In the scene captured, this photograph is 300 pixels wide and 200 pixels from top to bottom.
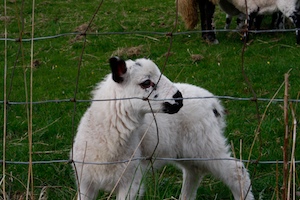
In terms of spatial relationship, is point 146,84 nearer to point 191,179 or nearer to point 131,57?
point 191,179

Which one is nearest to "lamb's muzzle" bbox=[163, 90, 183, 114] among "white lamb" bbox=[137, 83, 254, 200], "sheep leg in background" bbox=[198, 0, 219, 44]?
"white lamb" bbox=[137, 83, 254, 200]

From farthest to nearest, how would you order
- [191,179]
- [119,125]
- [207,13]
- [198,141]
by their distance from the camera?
[207,13]
[191,179]
[198,141]
[119,125]

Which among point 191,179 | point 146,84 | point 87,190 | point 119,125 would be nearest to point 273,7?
point 191,179

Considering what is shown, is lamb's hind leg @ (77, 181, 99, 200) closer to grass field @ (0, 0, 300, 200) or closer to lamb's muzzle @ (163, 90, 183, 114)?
grass field @ (0, 0, 300, 200)

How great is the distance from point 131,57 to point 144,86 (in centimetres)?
525

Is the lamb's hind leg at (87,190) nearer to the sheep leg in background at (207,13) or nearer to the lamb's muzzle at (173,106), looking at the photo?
the lamb's muzzle at (173,106)

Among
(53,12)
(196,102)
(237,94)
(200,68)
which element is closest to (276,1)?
(200,68)

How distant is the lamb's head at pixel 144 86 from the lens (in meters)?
4.29

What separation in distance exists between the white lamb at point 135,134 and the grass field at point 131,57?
161mm

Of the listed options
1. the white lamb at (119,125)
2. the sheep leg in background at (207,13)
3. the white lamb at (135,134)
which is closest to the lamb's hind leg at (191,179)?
the white lamb at (135,134)

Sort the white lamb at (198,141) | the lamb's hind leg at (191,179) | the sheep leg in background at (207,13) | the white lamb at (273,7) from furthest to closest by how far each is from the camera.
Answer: the sheep leg in background at (207,13)
the white lamb at (273,7)
the lamb's hind leg at (191,179)
the white lamb at (198,141)

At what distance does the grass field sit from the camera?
17.2 feet

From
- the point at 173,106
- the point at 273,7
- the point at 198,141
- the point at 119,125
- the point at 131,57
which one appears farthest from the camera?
the point at 273,7

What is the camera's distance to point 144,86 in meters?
4.46
